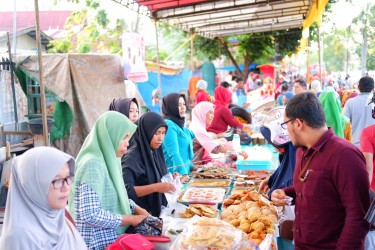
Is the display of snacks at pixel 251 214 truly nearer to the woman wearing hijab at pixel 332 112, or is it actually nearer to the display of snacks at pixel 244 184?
the display of snacks at pixel 244 184

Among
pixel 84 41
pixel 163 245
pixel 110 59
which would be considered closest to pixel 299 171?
pixel 163 245

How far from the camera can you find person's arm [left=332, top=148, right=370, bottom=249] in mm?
1812

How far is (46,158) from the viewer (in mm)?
1774

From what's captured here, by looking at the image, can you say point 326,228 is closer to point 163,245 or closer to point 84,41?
point 163,245

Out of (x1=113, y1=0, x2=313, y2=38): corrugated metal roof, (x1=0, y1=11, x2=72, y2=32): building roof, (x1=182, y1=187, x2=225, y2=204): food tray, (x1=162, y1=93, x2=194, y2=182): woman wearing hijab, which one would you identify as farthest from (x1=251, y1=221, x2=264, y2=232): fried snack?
(x1=0, y1=11, x2=72, y2=32): building roof

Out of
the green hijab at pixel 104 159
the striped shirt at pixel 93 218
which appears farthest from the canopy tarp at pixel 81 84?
the striped shirt at pixel 93 218

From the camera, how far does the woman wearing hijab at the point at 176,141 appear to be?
3973 millimetres

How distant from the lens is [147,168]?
3.04 metres

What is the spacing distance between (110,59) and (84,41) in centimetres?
1088

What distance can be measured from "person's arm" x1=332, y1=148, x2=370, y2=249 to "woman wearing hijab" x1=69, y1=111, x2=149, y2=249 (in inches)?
48.7

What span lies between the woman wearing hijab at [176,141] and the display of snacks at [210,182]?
0.30 ft

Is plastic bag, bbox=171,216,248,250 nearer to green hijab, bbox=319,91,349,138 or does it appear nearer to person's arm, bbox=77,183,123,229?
person's arm, bbox=77,183,123,229

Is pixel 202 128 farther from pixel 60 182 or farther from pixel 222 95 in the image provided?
pixel 60 182

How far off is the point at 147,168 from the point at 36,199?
1.34 metres
